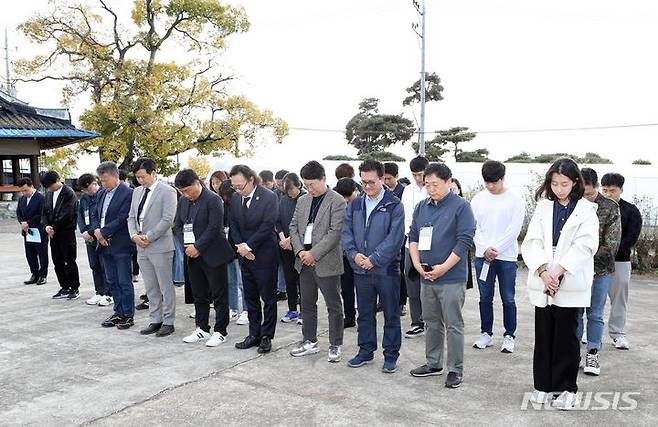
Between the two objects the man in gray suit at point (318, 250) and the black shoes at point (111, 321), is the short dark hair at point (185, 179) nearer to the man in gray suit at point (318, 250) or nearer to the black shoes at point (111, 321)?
the man in gray suit at point (318, 250)

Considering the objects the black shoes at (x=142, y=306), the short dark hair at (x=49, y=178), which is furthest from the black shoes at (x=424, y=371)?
the short dark hair at (x=49, y=178)

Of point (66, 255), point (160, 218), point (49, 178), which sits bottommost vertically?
point (66, 255)

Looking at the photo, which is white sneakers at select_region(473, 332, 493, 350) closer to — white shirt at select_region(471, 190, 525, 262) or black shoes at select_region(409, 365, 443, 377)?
white shirt at select_region(471, 190, 525, 262)

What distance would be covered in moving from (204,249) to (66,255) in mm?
3171

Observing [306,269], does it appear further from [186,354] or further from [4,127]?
[4,127]

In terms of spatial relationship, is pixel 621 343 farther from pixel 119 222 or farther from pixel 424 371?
pixel 119 222

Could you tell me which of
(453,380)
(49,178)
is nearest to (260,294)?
(453,380)

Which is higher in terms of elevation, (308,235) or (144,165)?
(144,165)

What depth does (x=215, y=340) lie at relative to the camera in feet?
17.6

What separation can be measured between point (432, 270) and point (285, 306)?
3144mm

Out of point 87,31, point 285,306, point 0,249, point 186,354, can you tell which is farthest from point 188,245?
point 87,31

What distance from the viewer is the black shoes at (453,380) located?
13.7ft

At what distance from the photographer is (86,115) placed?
2358cm

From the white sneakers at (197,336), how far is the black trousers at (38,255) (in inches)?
162
